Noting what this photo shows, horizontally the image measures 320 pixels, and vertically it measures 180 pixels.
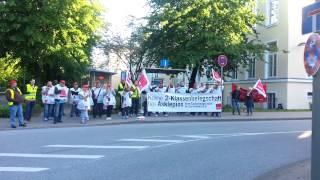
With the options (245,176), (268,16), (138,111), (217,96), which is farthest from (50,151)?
(268,16)

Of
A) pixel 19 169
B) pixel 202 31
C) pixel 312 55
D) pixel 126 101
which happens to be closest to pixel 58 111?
pixel 126 101

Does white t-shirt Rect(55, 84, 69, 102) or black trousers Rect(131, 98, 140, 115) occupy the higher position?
white t-shirt Rect(55, 84, 69, 102)

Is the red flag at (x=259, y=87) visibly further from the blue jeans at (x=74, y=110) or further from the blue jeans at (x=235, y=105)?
the blue jeans at (x=74, y=110)

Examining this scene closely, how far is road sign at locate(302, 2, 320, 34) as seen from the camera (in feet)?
23.7

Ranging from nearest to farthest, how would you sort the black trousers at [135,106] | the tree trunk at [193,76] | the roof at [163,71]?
the black trousers at [135,106]
the roof at [163,71]
the tree trunk at [193,76]

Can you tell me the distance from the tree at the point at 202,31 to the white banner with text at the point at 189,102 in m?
5.19

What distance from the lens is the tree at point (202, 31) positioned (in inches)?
1235

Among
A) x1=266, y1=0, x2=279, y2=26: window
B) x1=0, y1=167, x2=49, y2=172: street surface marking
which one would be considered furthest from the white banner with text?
x1=0, y1=167, x2=49, y2=172: street surface marking

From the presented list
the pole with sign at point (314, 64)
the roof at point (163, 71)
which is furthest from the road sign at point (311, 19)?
the roof at point (163, 71)

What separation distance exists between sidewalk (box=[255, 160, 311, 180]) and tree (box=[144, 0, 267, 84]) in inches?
809

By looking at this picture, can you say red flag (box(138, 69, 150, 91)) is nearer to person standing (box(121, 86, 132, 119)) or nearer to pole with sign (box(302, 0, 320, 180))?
person standing (box(121, 86, 132, 119))

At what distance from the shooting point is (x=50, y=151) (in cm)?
1240

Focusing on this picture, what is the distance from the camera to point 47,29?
2894 centimetres

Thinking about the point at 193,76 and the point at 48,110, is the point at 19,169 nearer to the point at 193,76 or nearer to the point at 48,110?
the point at 48,110
